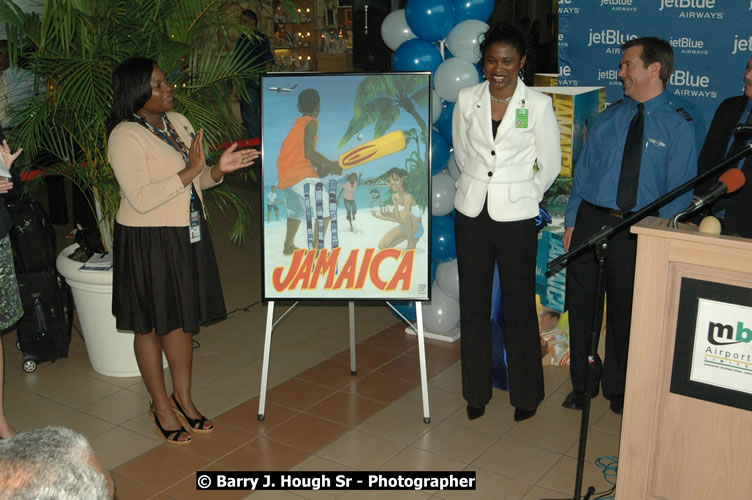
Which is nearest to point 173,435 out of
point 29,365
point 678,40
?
point 29,365

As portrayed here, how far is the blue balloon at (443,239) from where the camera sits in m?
4.30

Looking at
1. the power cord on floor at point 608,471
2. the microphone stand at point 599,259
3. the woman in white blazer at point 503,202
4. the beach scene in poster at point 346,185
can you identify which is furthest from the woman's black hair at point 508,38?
the power cord on floor at point 608,471

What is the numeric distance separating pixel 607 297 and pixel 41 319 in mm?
2914

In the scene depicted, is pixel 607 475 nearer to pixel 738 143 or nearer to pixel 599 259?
pixel 599 259

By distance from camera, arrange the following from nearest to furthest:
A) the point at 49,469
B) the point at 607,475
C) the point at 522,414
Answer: the point at 49,469 → the point at 607,475 → the point at 522,414

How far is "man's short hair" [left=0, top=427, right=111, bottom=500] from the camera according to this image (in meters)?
1.08

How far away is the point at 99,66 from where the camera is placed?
357 centimetres

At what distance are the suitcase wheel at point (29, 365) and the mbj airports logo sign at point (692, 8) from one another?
3.78 meters

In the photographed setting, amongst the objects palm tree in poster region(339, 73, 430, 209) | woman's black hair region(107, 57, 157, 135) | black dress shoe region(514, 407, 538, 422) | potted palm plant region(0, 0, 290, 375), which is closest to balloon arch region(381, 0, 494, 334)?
palm tree in poster region(339, 73, 430, 209)

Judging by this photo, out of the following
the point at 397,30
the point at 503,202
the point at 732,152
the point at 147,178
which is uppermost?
the point at 397,30

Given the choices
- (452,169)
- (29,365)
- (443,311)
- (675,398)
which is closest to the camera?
(675,398)

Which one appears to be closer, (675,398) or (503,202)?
(675,398)

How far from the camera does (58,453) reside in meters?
1.15

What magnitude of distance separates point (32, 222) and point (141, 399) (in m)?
1.13
